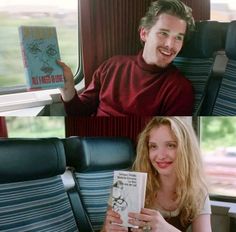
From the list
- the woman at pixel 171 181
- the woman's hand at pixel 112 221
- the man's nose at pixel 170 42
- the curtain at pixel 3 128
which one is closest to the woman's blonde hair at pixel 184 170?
the woman at pixel 171 181

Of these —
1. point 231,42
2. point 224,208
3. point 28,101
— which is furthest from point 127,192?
point 231,42

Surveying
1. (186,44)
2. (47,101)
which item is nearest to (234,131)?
(186,44)

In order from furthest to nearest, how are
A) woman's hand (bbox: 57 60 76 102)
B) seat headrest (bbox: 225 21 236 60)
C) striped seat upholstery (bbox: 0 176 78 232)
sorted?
striped seat upholstery (bbox: 0 176 78 232) → woman's hand (bbox: 57 60 76 102) → seat headrest (bbox: 225 21 236 60)

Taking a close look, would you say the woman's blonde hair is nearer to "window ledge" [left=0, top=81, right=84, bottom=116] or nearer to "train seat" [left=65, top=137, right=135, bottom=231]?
"train seat" [left=65, top=137, right=135, bottom=231]

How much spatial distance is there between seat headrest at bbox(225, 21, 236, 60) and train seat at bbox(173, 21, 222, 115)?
0.07ft

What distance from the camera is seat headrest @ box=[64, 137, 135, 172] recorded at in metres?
1.26

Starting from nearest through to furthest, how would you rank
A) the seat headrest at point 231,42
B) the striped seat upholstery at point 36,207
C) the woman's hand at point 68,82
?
the seat headrest at point 231,42, the woman's hand at point 68,82, the striped seat upholstery at point 36,207

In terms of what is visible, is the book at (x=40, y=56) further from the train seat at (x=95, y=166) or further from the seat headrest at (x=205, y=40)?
the seat headrest at (x=205, y=40)

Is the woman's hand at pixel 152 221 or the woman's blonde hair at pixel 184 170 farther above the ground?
the woman's blonde hair at pixel 184 170

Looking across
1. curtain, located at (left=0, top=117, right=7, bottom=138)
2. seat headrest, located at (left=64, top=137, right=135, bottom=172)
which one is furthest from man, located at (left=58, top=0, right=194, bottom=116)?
curtain, located at (left=0, top=117, right=7, bottom=138)

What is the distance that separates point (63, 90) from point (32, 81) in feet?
0.30

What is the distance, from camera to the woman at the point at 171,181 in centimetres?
121

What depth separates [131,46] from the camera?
3.73 feet

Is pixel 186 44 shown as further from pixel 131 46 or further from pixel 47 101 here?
pixel 47 101
